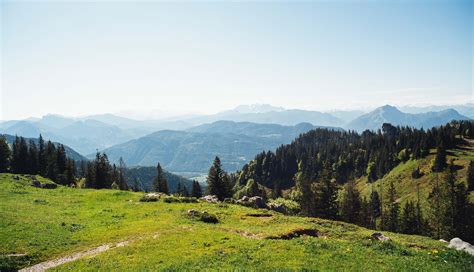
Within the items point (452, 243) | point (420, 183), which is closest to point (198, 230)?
point (452, 243)

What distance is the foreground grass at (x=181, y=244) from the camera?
22.0 metres

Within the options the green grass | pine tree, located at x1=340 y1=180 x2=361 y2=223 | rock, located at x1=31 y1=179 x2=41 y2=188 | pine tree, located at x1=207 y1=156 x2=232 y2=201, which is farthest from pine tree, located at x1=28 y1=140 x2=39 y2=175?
the green grass

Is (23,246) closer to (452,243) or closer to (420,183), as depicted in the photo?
(452,243)

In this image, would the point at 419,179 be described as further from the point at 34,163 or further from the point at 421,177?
the point at 34,163

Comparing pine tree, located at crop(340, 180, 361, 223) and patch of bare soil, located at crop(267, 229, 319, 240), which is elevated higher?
patch of bare soil, located at crop(267, 229, 319, 240)

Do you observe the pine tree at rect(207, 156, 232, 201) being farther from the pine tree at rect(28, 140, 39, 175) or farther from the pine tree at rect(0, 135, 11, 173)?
the pine tree at rect(0, 135, 11, 173)

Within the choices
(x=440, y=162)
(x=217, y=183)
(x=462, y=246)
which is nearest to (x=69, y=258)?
(x=462, y=246)

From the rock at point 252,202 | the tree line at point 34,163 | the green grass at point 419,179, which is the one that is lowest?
the green grass at point 419,179

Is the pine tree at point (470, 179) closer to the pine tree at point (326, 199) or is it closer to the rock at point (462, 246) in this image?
the pine tree at point (326, 199)

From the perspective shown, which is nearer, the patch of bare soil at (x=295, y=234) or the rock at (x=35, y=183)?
the patch of bare soil at (x=295, y=234)

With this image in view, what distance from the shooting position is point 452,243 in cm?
3186

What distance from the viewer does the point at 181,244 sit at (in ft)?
92.5

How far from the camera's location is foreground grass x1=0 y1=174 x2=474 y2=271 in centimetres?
2202

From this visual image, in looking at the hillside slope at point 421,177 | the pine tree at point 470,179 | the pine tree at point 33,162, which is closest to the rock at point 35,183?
the pine tree at point 33,162
